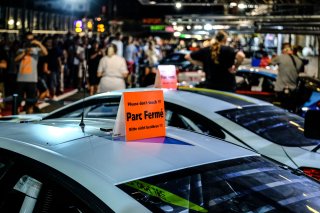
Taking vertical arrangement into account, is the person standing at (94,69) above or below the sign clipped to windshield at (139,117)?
below

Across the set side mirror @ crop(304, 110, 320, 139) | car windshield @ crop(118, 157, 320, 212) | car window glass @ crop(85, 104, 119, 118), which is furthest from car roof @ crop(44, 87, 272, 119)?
car windshield @ crop(118, 157, 320, 212)

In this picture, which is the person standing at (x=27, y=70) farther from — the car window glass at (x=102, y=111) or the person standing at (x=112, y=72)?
the car window glass at (x=102, y=111)

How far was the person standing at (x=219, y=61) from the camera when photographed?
9.02 meters

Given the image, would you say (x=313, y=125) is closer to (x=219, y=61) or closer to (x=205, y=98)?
(x=205, y=98)

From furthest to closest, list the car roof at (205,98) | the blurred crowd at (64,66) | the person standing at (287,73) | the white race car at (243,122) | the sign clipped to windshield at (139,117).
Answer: the person standing at (287,73)
the blurred crowd at (64,66)
the car roof at (205,98)
the white race car at (243,122)
the sign clipped to windshield at (139,117)

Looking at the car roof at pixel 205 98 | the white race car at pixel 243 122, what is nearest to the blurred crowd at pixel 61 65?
the car roof at pixel 205 98

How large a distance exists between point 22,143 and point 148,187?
0.81 m

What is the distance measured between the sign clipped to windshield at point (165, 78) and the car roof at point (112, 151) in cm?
380

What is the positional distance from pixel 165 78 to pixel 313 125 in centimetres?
342

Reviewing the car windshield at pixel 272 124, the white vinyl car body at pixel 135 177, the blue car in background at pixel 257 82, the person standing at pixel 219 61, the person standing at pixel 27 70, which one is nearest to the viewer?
the white vinyl car body at pixel 135 177

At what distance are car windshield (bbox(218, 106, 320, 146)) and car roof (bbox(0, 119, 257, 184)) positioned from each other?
83.0 inches

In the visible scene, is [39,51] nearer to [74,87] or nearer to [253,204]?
[74,87]

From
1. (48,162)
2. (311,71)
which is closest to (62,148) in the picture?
(48,162)

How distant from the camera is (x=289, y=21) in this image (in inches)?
413
